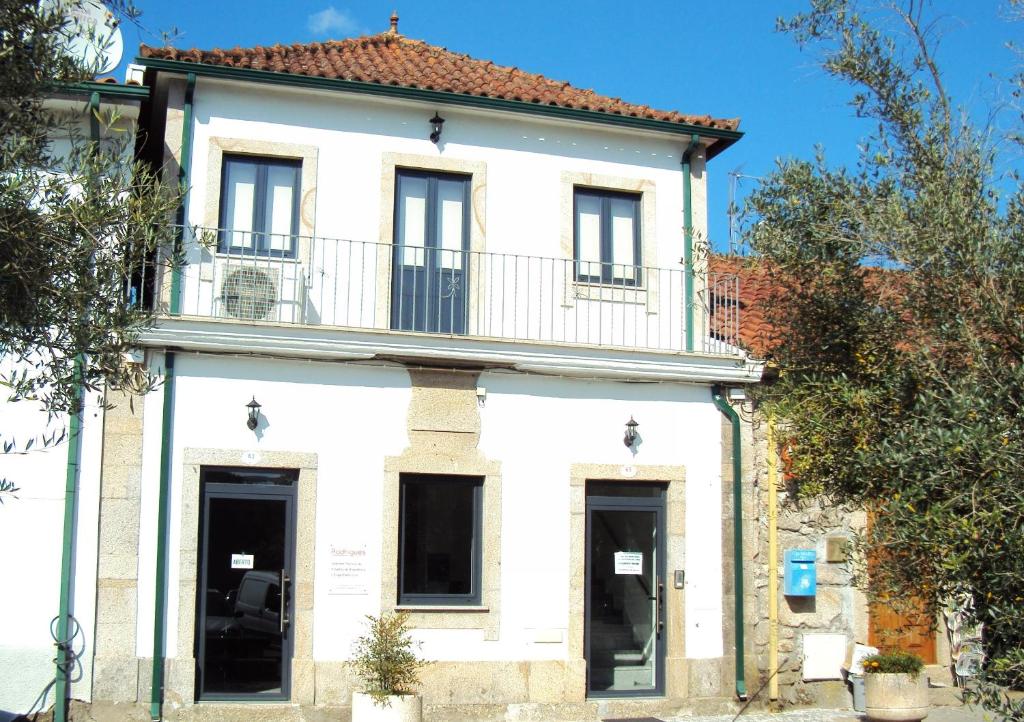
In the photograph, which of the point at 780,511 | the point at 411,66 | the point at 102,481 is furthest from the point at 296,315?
the point at 780,511

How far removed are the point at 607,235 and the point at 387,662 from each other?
17.8ft

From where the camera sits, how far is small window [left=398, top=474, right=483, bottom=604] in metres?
12.4

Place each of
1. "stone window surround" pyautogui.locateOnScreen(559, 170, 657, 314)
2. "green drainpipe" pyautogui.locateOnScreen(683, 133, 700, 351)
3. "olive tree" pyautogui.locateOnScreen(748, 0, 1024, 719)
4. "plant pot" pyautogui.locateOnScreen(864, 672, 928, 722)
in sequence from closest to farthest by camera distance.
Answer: "olive tree" pyautogui.locateOnScreen(748, 0, 1024, 719), "plant pot" pyautogui.locateOnScreen(864, 672, 928, 722), "stone window surround" pyautogui.locateOnScreen(559, 170, 657, 314), "green drainpipe" pyautogui.locateOnScreen(683, 133, 700, 351)

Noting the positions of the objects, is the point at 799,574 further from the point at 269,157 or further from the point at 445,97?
the point at 269,157

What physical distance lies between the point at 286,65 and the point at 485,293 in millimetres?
3136

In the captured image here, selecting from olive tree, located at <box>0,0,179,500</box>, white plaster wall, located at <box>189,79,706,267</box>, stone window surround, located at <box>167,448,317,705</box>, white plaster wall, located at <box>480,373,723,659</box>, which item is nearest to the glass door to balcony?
white plaster wall, located at <box>189,79,706,267</box>

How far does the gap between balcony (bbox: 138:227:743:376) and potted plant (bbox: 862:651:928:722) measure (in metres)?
3.51

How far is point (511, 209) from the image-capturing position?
43.7 ft

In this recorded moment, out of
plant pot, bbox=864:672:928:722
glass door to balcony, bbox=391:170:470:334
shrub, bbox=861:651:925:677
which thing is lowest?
plant pot, bbox=864:672:928:722

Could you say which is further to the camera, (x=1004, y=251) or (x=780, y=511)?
(x=780, y=511)

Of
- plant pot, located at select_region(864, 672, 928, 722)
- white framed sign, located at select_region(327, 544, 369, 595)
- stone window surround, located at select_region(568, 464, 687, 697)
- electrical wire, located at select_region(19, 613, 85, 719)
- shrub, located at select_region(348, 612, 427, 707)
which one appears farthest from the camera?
stone window surround, located at select_region(568, 464, 687, 697)

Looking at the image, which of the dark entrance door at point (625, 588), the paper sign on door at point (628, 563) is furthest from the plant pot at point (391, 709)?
the paper sign on door at point (628, 563)

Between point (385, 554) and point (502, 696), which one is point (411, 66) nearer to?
point (385, 554)

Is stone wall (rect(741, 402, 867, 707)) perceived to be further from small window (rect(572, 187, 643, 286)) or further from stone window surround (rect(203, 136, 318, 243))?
stone window surround (rect(203, 136, 318, 243))
